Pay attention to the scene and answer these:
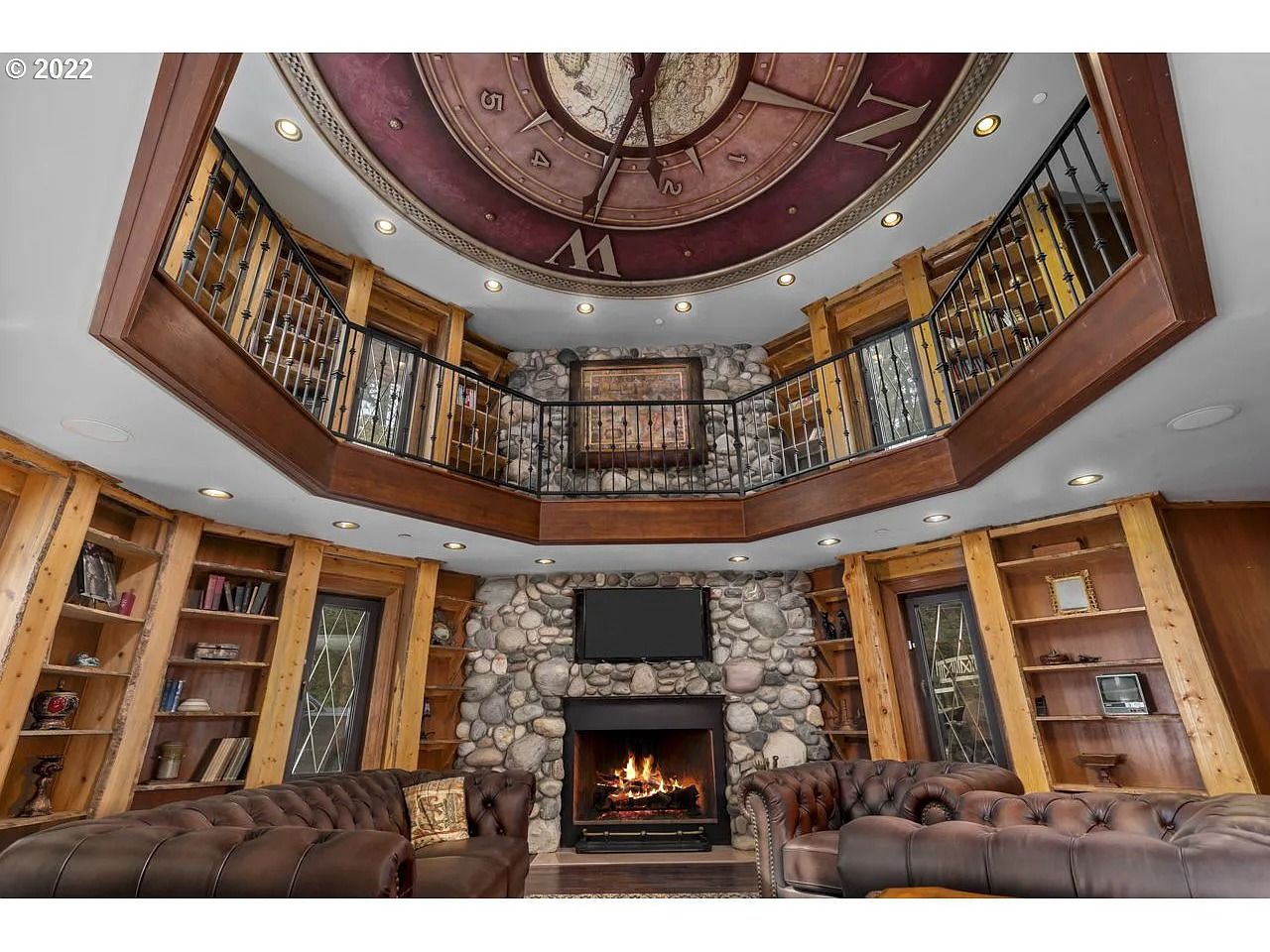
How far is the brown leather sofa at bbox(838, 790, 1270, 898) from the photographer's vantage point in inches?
60.6

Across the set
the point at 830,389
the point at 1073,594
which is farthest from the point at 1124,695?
the point at 830,389

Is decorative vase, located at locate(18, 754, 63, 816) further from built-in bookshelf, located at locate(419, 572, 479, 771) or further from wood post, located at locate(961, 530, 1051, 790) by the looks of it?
wood post, located at locate(961, 530, 1051, 790)

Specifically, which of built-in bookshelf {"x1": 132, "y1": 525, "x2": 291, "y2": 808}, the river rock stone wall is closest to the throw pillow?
built-in bookshelf {"x1": 132, "y1": 525, "x2": 291, "y2": 808}

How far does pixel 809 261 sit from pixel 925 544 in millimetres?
2690

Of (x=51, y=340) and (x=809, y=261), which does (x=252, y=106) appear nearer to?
(x=51, y=340)

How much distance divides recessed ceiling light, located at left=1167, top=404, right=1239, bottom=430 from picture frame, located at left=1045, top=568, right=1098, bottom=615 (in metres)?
1.67

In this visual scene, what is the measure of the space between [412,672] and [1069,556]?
509cm

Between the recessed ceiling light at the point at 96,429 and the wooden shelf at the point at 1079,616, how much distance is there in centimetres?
569

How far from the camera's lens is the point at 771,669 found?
553 cm

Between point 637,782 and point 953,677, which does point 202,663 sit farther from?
point 953,677

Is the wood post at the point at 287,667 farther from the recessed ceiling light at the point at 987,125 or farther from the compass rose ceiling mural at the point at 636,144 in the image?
the recessed ceiling light at the point at 987,125

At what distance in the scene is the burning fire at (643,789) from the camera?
213 inches

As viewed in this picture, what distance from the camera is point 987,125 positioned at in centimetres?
416
